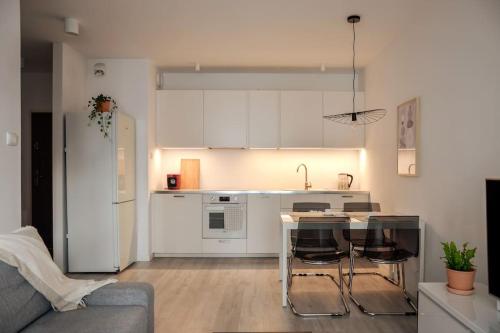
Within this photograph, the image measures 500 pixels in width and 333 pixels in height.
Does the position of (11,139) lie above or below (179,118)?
below

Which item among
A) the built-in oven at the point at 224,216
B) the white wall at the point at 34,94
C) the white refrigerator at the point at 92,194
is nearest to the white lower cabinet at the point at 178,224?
the built-in oven at the point at 224,216

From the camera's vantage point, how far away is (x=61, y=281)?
2.08m

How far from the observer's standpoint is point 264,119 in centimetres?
516

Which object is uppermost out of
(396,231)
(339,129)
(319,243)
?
(339,129)

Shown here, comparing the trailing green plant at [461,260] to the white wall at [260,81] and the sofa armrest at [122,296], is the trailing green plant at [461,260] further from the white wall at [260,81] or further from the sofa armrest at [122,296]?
the white wall at [260,81]

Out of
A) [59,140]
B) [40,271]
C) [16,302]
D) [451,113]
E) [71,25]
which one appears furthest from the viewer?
[59,140]

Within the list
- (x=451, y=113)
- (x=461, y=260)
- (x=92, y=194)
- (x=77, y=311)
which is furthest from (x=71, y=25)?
(x=461, y=260)

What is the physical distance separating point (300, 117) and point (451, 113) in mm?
2534

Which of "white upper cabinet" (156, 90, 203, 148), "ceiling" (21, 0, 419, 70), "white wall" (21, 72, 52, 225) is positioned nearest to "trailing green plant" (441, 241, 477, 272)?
Answer: "ceiling" (21, 0, 419, 70)

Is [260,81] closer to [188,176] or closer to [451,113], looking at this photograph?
[188,176]

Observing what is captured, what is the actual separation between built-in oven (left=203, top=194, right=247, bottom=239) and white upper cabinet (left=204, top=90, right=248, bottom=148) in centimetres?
83

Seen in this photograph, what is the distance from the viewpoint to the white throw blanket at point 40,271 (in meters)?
1.85

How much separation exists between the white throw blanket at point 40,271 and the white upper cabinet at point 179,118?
310 cm

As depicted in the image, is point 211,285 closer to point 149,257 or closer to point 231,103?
point 149,257
